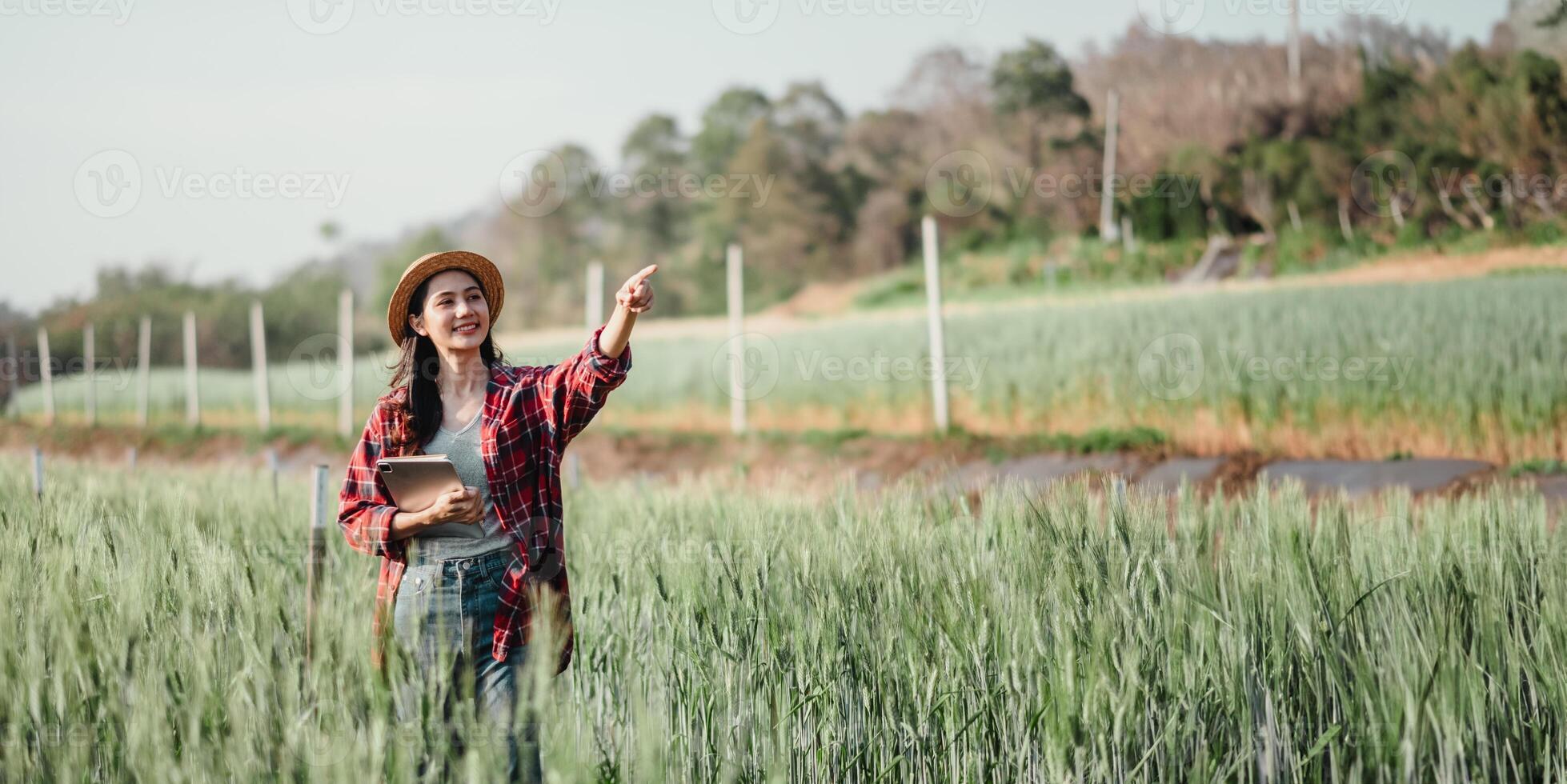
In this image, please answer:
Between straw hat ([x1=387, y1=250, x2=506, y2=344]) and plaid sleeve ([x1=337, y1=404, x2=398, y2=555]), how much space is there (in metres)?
0.20

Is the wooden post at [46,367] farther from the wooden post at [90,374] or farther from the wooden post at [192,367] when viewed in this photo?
the wooden post at [192,367]

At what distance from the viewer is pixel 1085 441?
8453mm

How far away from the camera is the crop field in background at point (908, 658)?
65.2 inches

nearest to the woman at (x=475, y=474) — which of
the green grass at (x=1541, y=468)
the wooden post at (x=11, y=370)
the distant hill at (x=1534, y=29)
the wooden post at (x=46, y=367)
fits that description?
the green grass at (x=1541, y=468)

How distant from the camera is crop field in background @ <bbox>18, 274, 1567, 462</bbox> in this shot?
7.45m

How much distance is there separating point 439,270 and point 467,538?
1.84 feet

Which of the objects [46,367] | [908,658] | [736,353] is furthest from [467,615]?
[46,367]

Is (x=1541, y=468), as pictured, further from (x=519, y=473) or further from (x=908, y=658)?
(x=519, y=473)

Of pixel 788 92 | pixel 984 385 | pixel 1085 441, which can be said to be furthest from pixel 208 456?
pixel 788 92

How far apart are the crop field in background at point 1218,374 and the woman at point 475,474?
2797 mm

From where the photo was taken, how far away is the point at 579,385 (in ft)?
7.26

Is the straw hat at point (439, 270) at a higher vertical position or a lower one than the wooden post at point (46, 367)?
lower

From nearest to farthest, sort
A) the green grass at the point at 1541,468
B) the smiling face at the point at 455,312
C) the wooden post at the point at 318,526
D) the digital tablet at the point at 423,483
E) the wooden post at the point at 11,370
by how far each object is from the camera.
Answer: the digital tablet at the point at 423,483 → the smiling face at the point at 455,312 → the wooden post at the point at 318,526 → the green grass at the point at 1541,468 → the wooden post at the point at 11,370

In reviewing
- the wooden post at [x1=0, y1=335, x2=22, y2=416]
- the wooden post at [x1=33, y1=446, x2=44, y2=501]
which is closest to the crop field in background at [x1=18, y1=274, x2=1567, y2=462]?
the wooden post at [x1=33, y1=446, x2=44, y2=501]
